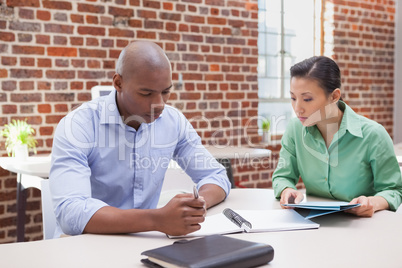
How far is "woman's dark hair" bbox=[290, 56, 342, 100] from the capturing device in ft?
5.84

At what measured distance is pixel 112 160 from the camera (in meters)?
1.53

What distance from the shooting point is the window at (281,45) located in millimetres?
4449

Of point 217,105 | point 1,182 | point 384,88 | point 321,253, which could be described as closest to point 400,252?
point 321,253

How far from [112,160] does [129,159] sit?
0.21ft

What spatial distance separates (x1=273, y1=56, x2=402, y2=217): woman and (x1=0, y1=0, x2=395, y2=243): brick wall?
1.95 m

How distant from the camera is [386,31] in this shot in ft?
17.1

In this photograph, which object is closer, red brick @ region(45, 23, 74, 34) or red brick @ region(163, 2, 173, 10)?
red brick @ region(45, 23, 74, 34)

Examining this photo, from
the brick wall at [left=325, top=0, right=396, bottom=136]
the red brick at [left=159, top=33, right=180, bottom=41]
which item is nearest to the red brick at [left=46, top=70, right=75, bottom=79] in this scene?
the red brick at [left=159, top=33, right=180, bottom=41]

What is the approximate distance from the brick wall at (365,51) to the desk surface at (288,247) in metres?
3.79

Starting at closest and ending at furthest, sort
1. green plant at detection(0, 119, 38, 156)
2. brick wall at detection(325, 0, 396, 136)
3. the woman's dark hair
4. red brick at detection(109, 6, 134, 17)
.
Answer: the woman's dark hair
green plant at detection(0, 119, 38, 156)
red brick at detection(109, 6, 134, 17)
brick wall at detection(325, 0, 396, 136)

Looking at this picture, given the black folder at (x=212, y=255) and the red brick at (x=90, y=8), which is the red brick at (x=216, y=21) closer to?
the red brick at (x=90, y=8)

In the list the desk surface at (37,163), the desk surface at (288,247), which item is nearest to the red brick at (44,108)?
the desk surface at (37,163)

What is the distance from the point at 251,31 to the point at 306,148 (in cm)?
258

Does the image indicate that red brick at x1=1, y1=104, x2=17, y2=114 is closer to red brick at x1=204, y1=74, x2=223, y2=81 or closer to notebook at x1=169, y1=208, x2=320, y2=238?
red brick at x1=204, y1=74, x2=223, y2=81
